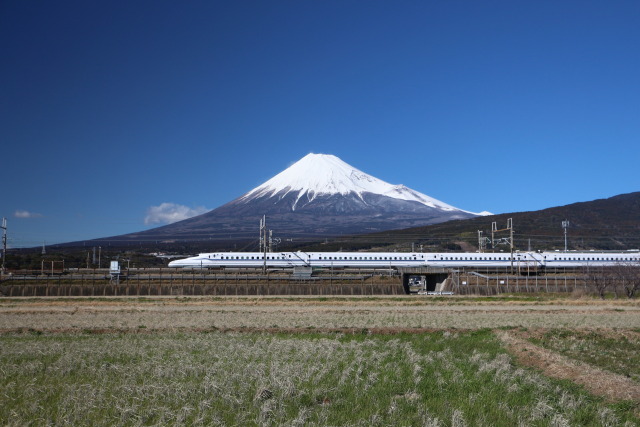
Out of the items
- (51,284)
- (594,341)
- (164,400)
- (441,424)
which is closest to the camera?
(441,424)

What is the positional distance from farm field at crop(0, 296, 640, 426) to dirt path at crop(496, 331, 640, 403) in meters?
0.04

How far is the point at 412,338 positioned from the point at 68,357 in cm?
1098

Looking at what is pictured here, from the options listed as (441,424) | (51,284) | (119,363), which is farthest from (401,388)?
(51,284)

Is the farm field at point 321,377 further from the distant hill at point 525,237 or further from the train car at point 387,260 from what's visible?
the distant hill at point 525,237

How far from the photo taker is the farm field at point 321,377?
31.0ft

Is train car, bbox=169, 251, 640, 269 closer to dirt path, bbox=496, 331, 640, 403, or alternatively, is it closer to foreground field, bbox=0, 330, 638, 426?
dirt path, bbox=496, 331, 640, 403

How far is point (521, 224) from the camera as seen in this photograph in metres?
190

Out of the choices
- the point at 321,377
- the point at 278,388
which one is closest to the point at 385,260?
the point at 321,377

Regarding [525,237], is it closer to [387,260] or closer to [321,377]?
[387,260]

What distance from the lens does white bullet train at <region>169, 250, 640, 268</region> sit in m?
77.4

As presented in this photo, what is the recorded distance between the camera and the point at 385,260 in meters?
Answer: 79.9

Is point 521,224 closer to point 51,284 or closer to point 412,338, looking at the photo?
point 51,284

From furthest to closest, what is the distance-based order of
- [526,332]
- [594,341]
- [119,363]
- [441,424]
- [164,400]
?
[526,332] → [594,341] → [119,363] → [164,400] → [441,424]

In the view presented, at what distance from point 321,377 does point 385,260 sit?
6885 cm
